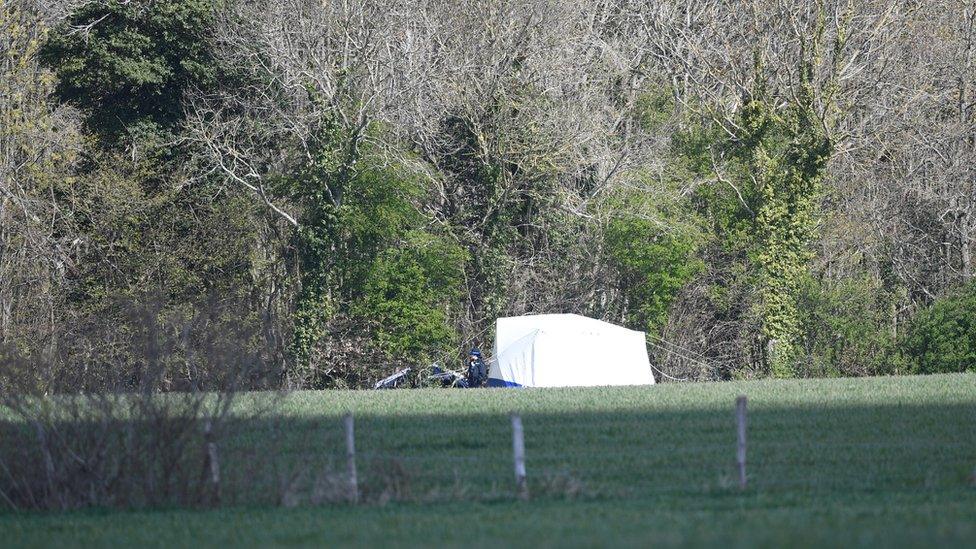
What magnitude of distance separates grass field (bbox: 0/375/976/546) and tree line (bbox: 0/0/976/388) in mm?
15752

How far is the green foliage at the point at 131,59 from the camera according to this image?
39.7 m

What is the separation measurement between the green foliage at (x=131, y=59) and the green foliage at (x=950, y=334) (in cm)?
2296

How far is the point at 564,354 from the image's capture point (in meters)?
35.7

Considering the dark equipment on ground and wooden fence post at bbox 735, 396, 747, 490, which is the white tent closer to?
the dark equipment on ground

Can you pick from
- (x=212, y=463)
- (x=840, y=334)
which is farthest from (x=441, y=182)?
(x=212, y=463)

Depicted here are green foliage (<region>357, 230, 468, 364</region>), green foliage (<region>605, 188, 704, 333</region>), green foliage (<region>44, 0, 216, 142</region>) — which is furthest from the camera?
green foliage (<region>605, 188, 704, 333</region>)

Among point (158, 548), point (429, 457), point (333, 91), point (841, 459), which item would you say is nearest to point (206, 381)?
point (429, 457)

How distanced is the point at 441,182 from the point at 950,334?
15921 millimetres

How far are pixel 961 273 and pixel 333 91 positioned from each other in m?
21.4

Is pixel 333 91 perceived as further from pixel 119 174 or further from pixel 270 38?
pixel 119 174

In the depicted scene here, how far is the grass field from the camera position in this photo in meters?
11.5

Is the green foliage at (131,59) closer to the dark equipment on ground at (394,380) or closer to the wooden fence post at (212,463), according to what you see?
the dark equipment on ground at (394,380)

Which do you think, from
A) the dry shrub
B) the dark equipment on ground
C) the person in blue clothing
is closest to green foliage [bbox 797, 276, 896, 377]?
the person in blue clothing

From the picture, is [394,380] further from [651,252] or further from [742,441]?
[742,441]
